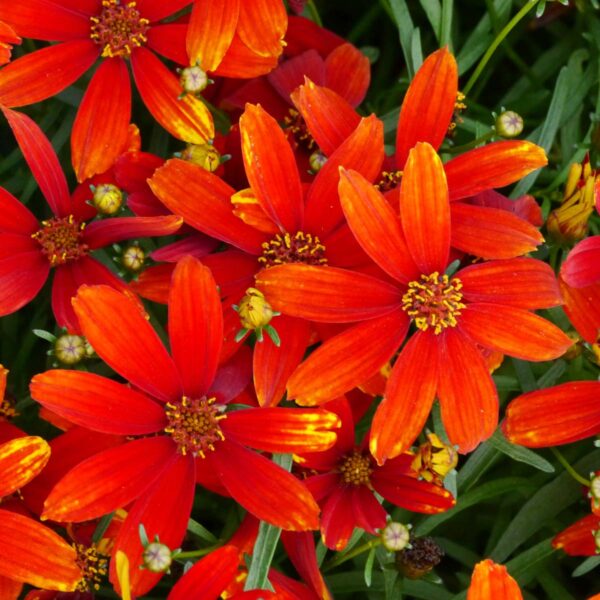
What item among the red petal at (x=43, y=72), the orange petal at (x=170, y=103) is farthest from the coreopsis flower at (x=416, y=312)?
the red petal at (x=43, y=72)

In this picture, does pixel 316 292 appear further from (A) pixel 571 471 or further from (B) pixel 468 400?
(A) pixel 571 471

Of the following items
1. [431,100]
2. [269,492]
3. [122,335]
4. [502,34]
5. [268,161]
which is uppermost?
[502,34]

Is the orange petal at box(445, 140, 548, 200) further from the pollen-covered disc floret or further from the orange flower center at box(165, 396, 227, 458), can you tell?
the orange flower center at box(165, 396, 227, 458)

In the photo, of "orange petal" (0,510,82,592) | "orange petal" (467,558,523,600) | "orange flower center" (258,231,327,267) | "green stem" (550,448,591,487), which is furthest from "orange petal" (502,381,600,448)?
"orange petal" (0,510,82,592)

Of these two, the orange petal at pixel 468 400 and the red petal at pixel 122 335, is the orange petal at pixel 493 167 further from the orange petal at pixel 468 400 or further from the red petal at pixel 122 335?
A: the red petal at pixel 122 335

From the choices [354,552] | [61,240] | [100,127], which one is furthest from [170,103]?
[354,552]

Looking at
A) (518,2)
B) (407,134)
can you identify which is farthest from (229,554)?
(518,2)

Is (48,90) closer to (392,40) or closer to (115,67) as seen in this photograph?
(115,67)
